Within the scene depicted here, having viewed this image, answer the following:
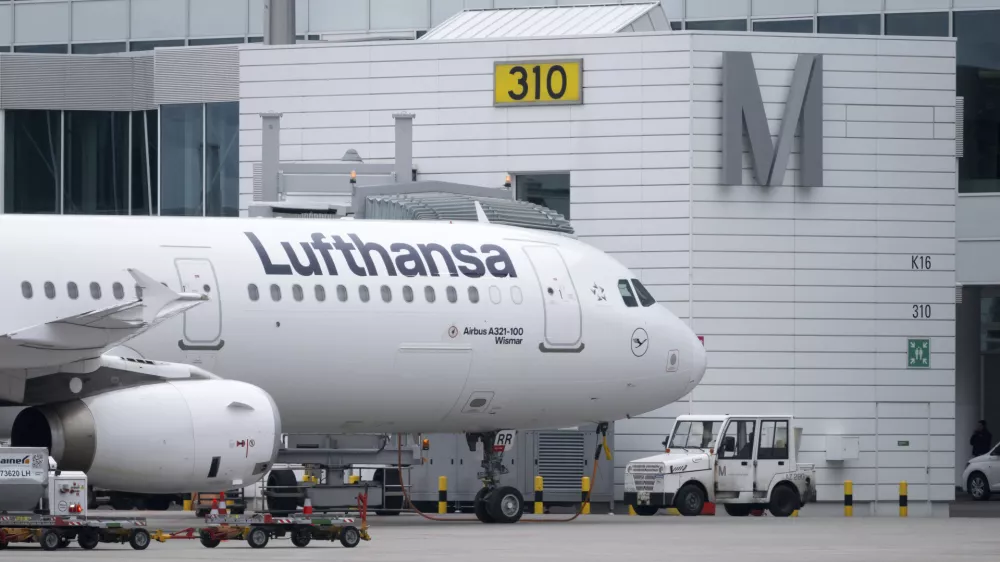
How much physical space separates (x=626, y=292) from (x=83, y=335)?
9.32 meters

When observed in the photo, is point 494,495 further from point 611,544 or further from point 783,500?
point 783,500

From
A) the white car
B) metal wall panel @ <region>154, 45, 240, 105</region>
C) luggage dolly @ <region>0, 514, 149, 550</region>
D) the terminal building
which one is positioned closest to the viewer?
luggage dolly @ <region>0, 514, 149, 550</region>

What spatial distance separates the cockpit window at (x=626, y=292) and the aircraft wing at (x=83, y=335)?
833 cm

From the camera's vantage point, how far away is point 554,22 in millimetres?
38906

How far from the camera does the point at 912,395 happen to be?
35594 mm

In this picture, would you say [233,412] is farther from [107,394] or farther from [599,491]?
[599,491]

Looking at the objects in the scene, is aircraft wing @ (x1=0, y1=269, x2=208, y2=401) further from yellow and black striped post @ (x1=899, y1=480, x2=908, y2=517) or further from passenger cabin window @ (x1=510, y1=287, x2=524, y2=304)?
yellow and black striped post @ (x1=899, y1=480, x2=908, y2=517)

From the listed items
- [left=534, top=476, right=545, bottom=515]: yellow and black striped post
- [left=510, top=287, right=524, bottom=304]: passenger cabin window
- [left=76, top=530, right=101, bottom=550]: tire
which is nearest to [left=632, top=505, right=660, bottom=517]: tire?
[left=534, top=476, right=545, bottom=515]: yellow and black striped post

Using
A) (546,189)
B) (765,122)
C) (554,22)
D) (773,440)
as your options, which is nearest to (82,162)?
(554,22)

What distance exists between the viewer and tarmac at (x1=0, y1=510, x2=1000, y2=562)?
58.1ft

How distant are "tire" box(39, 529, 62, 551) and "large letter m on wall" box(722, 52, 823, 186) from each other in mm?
19643

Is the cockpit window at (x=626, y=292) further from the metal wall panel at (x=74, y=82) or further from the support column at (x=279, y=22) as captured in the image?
the metal wall panel at (x=74, y=82)

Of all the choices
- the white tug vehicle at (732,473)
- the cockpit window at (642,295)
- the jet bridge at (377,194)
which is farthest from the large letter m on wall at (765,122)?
the cockpit window at (642,295)

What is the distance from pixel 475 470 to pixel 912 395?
9108mm
